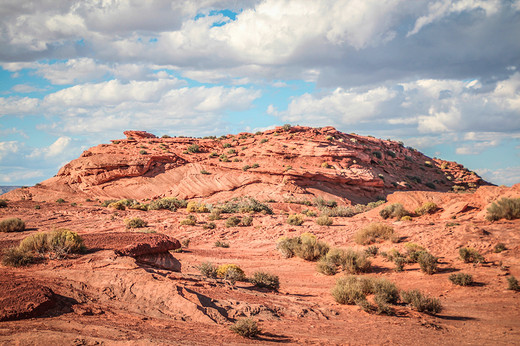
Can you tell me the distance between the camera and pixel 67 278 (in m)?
6.28

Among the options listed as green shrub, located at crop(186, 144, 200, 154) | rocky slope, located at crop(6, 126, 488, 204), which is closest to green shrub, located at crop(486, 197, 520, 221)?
rocky slope, located at crop(6, 126, 488, 204)

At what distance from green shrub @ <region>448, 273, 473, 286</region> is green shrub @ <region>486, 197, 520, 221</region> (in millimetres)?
6268

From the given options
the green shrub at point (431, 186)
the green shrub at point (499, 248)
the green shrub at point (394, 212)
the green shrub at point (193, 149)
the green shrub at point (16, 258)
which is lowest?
the green shrub at point (499, 248)

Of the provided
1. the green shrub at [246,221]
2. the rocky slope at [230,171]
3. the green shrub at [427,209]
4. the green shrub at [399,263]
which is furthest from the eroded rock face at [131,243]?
the rocky slope at [230,171]

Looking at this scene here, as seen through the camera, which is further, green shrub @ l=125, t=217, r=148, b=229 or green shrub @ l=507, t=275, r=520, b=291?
green shrub @ l=125, t=217, r=148, b=229

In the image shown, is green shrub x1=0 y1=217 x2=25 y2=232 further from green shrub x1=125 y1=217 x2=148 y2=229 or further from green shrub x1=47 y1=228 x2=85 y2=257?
green shrub x1=47 y1=228 x2=85 y2=257

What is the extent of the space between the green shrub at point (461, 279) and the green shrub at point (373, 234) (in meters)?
5.01

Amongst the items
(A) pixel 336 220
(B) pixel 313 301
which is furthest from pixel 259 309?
(A) pixel 336 220

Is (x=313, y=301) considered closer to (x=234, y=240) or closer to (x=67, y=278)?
(x=67, y=278)

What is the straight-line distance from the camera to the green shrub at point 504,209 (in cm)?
1480

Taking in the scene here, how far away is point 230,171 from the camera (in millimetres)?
39031

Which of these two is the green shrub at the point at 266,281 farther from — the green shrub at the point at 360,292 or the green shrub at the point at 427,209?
the green shrub at the point at 427,209

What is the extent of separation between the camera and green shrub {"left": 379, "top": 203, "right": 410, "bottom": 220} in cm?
1946

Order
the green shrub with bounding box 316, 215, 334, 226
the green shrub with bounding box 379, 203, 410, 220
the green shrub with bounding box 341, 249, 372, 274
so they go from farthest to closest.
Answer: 1. the green shrub with bounding box 316, 215, 334, 226
2. the green shrub with bounding box 379, 203, 410, 220
3. the green shrub with bounding box 341, 249, 372, 274
